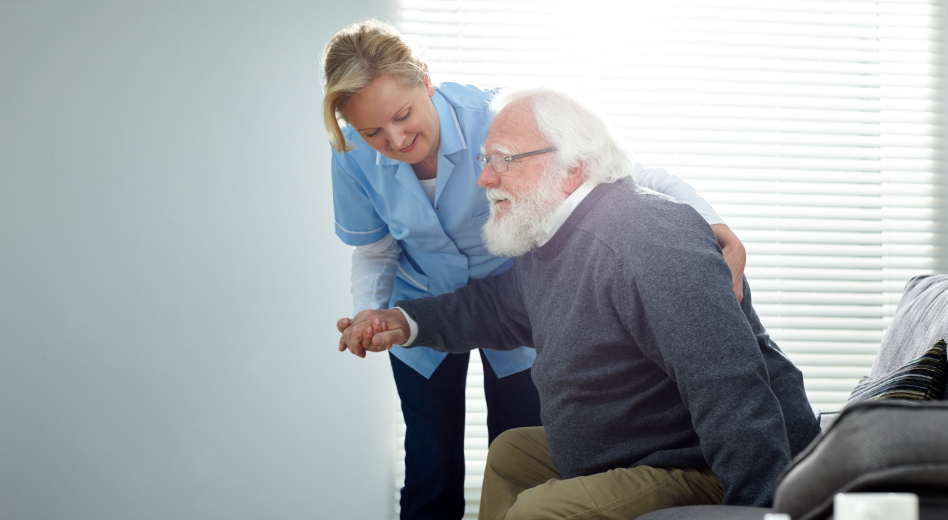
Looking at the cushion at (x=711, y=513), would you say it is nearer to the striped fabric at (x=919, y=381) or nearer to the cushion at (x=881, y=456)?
the cushion at (x=881, y=456)

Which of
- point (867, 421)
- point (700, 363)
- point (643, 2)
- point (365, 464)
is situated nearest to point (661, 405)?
point (700, 363)

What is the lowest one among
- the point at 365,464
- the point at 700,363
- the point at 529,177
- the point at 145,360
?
the point at 365,464

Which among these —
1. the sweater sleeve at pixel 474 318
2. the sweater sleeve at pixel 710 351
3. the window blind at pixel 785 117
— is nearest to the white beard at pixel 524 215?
the sweater sleeve at pixel 474 318

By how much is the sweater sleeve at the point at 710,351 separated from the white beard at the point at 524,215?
0.26 meters

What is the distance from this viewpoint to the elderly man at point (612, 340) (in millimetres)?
1020

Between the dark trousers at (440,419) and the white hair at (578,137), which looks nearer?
the white hair at (578,137)

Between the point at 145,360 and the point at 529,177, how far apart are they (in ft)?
5.72

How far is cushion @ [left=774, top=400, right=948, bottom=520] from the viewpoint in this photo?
1.69 feet

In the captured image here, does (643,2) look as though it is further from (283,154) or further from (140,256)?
(140,256)

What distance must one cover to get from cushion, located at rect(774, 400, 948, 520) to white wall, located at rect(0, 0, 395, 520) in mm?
2081

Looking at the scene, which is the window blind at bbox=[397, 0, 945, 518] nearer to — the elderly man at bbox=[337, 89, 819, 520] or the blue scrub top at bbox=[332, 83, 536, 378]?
the blue scrub top at bbox=[332, 83, 536, 378]

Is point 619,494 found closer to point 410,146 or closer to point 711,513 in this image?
point 711,513

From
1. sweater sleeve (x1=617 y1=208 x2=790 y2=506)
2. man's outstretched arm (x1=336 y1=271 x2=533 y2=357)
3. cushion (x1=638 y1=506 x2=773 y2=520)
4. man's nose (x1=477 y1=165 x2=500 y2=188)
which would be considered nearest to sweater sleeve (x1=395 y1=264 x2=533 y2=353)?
man's outstretched arm (x1=336 y1=271 x2=533 y2=357)

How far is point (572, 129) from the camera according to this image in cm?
135
